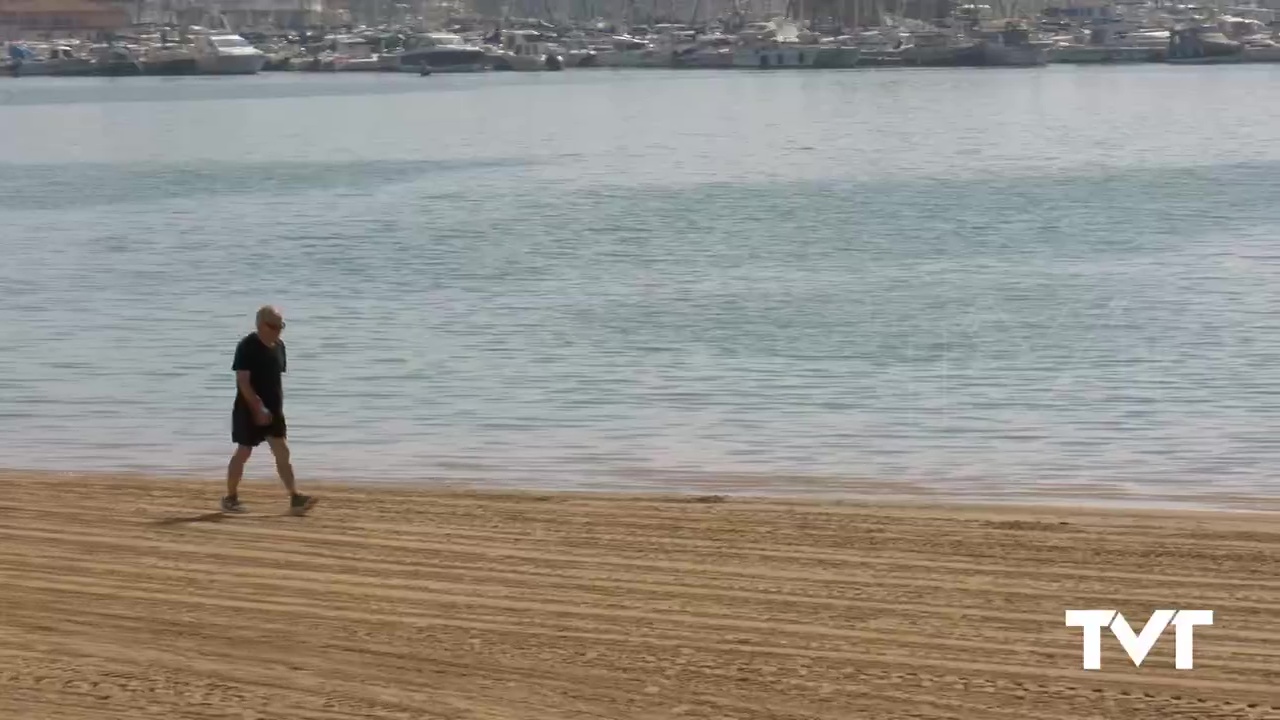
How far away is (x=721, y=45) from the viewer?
152 meters

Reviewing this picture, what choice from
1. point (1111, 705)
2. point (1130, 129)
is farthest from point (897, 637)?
point (1130, 129)

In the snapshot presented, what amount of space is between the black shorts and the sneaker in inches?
17.6

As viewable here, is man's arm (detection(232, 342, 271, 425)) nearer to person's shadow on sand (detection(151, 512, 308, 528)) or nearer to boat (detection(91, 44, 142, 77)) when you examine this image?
person's shadow on sand (detection(151, 512, 308, 528))

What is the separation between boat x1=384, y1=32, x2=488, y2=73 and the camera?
147 m

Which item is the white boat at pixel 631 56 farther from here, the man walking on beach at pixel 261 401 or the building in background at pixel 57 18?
the man walking on beach at pixel 261 401

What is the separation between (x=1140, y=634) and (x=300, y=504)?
553 centimetres

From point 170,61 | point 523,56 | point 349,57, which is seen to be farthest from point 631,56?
point 170,61

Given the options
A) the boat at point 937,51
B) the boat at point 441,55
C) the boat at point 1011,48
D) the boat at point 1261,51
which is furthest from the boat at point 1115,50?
the boat at point 441,55

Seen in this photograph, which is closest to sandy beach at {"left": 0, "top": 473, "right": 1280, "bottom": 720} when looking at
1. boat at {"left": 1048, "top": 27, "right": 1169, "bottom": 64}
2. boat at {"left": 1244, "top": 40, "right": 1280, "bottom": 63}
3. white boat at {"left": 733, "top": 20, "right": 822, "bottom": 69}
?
white boat at {"left": 733, "top": 20, "right": 822, "bottom": 69}

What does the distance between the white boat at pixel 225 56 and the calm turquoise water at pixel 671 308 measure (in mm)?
77319

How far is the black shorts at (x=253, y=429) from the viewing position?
12.4 m

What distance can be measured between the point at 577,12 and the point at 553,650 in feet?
581

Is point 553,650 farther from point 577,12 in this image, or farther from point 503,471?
point 577,12

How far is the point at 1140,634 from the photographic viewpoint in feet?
29.7
